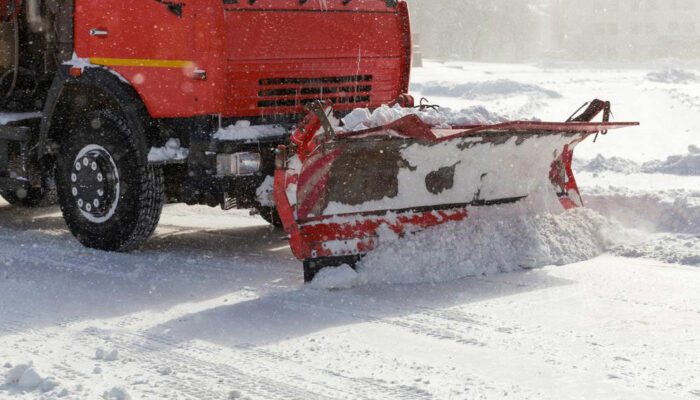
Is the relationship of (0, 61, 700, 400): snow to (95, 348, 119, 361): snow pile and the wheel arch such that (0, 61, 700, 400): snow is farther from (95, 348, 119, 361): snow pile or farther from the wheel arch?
the wheel arch

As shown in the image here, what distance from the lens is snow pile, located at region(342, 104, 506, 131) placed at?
540cm

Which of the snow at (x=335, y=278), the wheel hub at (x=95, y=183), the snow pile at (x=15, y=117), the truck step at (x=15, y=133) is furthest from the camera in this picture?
the snow pile at (x=15, y=117)

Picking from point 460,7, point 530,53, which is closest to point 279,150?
point 460,7

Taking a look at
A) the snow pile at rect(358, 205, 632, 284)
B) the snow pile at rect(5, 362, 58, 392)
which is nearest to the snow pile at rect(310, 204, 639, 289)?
the snow pile at rect(358, 205, 632, 284)

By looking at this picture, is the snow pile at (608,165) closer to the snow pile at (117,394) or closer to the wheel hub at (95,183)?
the wheel hub at (95,183)

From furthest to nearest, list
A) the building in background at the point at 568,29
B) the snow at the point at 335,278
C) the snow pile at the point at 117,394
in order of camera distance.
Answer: the building in background at the point at 568,29 < the snow at the point at 335,278 < the snow pile at the point at 117,394

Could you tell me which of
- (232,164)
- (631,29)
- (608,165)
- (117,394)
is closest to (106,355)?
(117,394)

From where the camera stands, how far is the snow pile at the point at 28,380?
12.2 ft

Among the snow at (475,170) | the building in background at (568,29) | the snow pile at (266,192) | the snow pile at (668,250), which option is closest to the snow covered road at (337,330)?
the snow pile at (668,250)

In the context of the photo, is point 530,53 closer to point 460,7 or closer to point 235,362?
point 460,7

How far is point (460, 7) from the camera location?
63.4 m

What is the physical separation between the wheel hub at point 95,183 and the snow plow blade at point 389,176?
1.40 m

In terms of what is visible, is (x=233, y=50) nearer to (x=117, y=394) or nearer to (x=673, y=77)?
(x=117, y=394)

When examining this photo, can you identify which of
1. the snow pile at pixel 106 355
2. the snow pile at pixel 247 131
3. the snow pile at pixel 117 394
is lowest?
the snow pile at pixel 106 355
